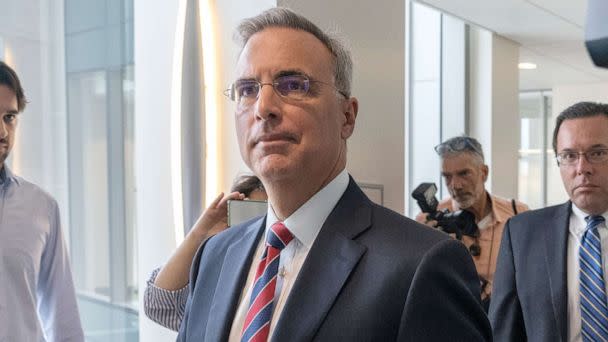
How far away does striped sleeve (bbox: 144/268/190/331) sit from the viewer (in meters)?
2.24

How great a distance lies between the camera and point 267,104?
125 cm

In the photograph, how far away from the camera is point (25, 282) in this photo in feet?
7.44

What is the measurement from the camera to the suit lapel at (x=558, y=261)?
2.14 meters

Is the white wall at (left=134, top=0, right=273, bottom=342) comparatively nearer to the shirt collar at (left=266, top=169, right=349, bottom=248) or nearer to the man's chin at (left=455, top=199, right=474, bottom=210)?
the man's chin at (left=455, top=199, right=474, bottom=210)

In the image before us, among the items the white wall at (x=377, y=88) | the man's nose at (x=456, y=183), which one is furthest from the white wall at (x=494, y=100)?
the man's nose at (x=456, y=183)

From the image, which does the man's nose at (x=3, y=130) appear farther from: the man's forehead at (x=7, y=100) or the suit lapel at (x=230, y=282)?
the suit lapel at (x=230, y=282)

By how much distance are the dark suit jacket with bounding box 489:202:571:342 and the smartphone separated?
0.79 metres

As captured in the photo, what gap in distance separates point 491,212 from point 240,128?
7.42ft

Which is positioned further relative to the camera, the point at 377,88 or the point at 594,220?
the point at 377,88

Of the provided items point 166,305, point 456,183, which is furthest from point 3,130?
point 456,183

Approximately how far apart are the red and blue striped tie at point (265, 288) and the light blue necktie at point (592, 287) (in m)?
1.23

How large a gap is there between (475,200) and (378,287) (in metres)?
2.26

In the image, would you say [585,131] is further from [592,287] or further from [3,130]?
[3,130]

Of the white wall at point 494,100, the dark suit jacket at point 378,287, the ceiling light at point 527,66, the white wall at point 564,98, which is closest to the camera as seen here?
the dark suit jacket at point 378,287
